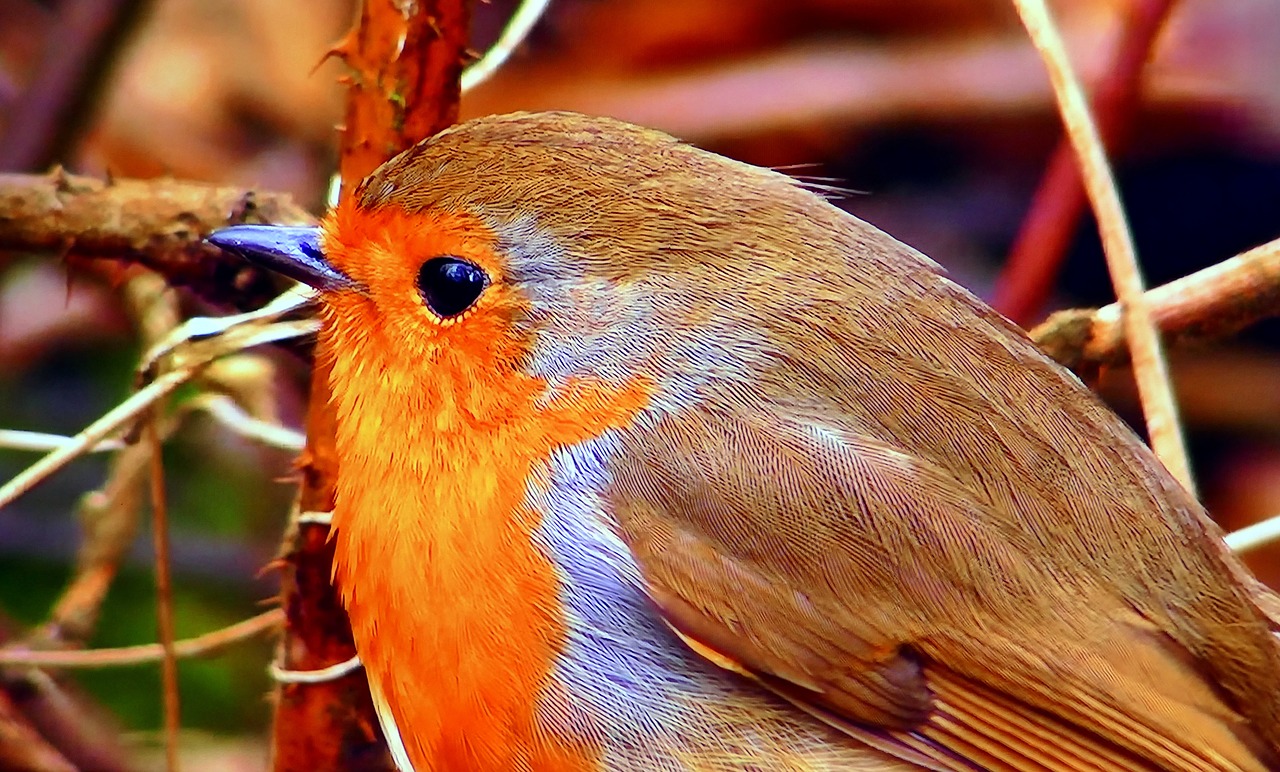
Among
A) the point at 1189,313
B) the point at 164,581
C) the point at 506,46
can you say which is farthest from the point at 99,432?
the point at 1189,313

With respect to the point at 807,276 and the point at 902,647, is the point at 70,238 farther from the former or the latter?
the point at 902,647

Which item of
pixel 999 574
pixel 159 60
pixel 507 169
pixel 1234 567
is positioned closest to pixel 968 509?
pixel 999 574

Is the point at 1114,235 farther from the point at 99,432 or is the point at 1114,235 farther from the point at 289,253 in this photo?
the point at 99,432

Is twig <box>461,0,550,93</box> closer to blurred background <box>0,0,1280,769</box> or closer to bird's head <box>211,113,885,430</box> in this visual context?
bird's head <box>211,113,885,430</box>

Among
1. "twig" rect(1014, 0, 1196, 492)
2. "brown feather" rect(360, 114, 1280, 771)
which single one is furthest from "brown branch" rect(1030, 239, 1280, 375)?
"brown feather" rect(360, 114, 1280, 771)

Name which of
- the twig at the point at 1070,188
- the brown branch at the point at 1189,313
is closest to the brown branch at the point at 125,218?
the brown branch at the point at 1189,313
